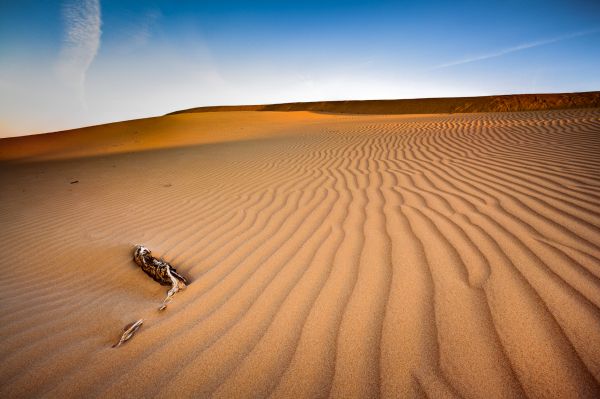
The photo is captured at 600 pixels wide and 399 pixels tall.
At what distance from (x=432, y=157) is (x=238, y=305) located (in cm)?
456

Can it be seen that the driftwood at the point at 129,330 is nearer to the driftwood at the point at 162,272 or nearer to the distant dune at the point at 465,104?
the driftwood at the point at 162,272

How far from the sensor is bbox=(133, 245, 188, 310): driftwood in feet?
5.69

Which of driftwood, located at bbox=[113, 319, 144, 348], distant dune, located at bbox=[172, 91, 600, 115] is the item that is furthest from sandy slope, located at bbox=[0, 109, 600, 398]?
distant dune, located at bbox=[172, 91, 600, 115]

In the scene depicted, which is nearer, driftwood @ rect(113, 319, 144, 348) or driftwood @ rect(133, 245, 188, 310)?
driftwood @ rect(113, 319, 144, 348)

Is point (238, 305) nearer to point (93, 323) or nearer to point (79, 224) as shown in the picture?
point (93, 323)

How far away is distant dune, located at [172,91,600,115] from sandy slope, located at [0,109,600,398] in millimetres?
27048

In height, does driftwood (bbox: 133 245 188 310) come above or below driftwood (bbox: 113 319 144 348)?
below

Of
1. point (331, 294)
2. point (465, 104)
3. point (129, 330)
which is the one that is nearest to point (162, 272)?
point (129, 330)

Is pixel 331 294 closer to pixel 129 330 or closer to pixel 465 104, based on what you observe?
pixel 129 330

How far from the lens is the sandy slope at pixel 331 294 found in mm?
1060

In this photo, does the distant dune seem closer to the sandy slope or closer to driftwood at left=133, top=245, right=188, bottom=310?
the sandy slope

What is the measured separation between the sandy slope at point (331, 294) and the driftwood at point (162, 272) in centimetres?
7

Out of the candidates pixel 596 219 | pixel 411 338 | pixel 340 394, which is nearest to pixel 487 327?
pixel 411 338

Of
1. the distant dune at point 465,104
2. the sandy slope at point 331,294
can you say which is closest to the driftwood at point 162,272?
the sandy slope at point 331,294
